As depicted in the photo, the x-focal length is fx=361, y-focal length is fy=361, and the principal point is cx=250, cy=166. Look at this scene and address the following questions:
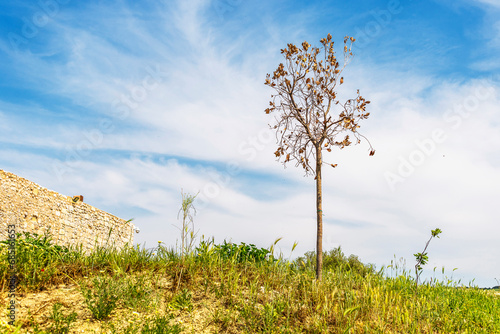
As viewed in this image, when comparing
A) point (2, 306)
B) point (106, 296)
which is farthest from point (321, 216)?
point (2, 306)

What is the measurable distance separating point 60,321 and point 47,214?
13.0m

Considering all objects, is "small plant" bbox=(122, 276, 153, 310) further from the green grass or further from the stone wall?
the stone wall

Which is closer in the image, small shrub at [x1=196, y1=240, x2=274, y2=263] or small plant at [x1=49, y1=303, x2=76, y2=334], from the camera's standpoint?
small plant at [x1=49, y1=303, x2=76, y2=334]

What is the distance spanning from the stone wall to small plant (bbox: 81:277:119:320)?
24.5 feet

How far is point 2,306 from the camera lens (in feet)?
16.4

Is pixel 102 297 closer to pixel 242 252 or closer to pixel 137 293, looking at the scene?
pixel 137 293

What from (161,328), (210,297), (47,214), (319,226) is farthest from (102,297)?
(47,214)

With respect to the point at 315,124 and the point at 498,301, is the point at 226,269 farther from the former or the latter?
the point at 498,301

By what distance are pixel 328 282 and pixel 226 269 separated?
1.95 meters

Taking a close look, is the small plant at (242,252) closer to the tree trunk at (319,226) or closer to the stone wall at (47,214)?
the tree trunk at (319,226)

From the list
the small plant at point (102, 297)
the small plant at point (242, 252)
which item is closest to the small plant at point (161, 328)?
the small plant at point (102, 297)

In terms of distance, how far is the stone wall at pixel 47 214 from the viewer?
1447 cm

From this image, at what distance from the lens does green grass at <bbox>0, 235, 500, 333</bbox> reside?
5.00m

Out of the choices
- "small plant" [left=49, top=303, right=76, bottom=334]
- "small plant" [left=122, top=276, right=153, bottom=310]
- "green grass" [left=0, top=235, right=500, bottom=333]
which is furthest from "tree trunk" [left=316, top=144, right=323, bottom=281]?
"small plant" [left=49, top=303, right=76, bottom=334]
